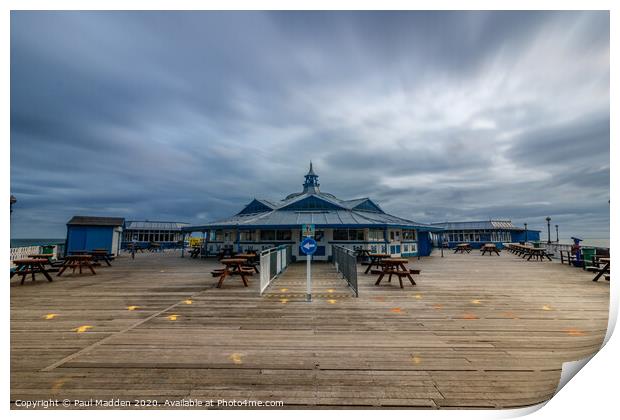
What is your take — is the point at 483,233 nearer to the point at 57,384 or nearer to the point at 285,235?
the point at 285,235

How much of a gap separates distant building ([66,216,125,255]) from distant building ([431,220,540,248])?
4322 centimetres

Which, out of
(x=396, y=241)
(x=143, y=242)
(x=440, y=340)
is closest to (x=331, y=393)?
(x=440, y=340)

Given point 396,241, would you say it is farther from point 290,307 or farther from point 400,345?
point 400,345

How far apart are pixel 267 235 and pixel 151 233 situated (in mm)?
32339

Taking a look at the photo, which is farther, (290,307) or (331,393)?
(290,307)

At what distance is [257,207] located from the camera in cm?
3086

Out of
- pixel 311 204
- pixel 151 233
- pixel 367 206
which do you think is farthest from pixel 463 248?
pixel 151 233

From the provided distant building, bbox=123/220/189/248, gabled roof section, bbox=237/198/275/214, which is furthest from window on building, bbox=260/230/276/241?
distant building, bbox=123/220/189/248

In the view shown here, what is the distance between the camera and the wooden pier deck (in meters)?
3.77

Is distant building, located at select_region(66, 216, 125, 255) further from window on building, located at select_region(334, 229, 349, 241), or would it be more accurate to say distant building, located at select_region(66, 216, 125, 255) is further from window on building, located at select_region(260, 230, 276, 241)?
window on building, located at select_region(334, 229, 349, 241)

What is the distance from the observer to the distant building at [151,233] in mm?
46513
